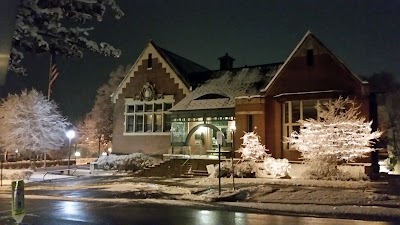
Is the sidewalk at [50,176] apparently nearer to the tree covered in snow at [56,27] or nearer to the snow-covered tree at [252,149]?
the snow-covered tree at [252,149]

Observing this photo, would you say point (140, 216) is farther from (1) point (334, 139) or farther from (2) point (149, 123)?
(2) point (149, 123)

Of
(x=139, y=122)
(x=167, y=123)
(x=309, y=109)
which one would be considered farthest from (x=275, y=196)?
(x=139, y=122)

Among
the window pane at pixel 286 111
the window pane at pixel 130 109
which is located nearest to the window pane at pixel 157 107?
the window pane at pixel 130 109

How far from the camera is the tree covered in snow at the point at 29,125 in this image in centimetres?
4125

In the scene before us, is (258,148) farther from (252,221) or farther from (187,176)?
(252,221)

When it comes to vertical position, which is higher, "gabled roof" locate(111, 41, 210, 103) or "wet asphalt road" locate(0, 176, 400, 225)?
"gabled roof" locate(111, 41, 210, 103)

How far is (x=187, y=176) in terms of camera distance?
29844 millimetres

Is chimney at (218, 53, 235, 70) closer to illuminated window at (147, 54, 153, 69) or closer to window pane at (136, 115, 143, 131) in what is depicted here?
illuminated window at (147, 54, 153, 69)

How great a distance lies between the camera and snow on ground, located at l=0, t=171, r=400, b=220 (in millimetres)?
15406

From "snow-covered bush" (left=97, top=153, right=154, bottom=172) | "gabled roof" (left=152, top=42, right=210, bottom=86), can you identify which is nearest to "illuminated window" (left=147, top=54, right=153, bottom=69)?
"gabled roof" (left=152, top=42, right=210, bottom=86)

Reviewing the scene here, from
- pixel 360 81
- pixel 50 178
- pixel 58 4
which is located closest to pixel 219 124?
pixel 360 81

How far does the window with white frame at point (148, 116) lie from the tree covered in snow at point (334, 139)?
55.9 feet

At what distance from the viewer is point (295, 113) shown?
1135 inches

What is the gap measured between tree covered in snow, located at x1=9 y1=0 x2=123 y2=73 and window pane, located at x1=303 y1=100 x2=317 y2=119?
22843 millimetres
